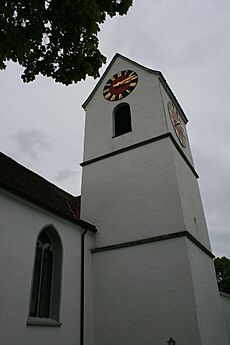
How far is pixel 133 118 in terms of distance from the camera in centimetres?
1271

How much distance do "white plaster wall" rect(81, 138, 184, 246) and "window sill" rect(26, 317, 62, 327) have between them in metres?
3.22

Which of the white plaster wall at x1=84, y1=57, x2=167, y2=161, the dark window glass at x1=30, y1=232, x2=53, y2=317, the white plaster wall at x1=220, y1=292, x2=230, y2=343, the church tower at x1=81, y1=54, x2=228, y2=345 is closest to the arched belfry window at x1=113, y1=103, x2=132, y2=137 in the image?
the church tower at x1=81, y1=54, x2=228, y2=345

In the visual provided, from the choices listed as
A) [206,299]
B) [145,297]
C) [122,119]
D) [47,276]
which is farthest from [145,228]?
[122,119]

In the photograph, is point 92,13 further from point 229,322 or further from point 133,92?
point 229,322

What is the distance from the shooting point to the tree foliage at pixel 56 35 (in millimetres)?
5461

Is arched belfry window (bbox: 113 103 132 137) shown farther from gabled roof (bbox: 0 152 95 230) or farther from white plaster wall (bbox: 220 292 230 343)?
white plaster wall (bbox: 220 292 230 343)

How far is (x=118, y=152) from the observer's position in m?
12.0

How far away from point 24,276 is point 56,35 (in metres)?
5.53

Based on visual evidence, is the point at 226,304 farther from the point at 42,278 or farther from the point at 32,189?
the point at 32,189

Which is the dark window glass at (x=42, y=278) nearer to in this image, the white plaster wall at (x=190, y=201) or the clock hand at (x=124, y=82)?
the white plaster wall at (x=190, y=201)

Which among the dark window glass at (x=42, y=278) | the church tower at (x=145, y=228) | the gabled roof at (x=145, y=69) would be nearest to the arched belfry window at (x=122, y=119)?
the church tower at (x=145, y=228)

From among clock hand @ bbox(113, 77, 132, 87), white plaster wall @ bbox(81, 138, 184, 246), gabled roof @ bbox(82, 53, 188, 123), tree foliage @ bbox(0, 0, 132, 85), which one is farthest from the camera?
A: clock hand @ bbox(113, 77, 132, 87)

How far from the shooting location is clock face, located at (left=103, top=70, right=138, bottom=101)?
45.7 ft

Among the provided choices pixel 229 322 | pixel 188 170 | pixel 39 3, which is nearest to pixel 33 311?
pixel 39 3
